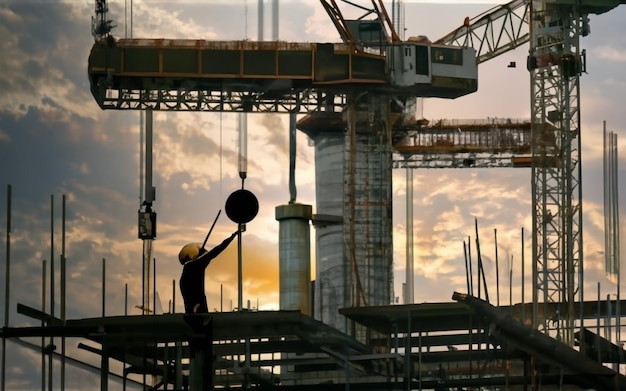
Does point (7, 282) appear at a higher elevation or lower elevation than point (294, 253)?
lower

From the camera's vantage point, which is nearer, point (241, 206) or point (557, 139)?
point (241, 206)

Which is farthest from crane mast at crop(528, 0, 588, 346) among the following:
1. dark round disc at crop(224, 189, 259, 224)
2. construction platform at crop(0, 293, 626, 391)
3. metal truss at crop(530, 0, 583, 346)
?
dark round disc at crop(224, 189, 259, 224)

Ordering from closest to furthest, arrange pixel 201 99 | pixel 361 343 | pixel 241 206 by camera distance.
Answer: pixel 241 206 → pixel 361 343 → pixel 201 99

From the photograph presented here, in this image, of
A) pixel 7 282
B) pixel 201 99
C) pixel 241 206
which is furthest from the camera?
pixel 201 99

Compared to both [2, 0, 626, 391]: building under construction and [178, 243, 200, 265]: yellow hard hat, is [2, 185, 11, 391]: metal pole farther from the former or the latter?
[2, 0, 626, 391]: building under construction

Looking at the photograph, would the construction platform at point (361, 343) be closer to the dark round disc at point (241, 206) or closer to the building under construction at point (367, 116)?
the dark round disc at point (241, 206)

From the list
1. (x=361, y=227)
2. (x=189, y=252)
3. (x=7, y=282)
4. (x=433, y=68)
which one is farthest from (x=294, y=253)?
(x=189, y=252)

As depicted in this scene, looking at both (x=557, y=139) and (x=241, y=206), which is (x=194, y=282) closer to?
(x=241, y=206)

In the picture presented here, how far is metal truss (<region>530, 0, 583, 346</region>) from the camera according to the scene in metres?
94.9

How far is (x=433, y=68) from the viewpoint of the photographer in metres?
97.2

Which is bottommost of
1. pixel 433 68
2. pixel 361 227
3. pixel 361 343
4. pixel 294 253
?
pixel 361 343

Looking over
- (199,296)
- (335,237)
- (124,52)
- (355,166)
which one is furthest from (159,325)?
(335,237)

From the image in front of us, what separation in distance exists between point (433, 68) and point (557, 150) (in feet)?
31.3

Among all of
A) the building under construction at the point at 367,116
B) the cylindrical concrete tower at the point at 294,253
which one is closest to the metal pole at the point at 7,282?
the building under construction at the point at 367,116
